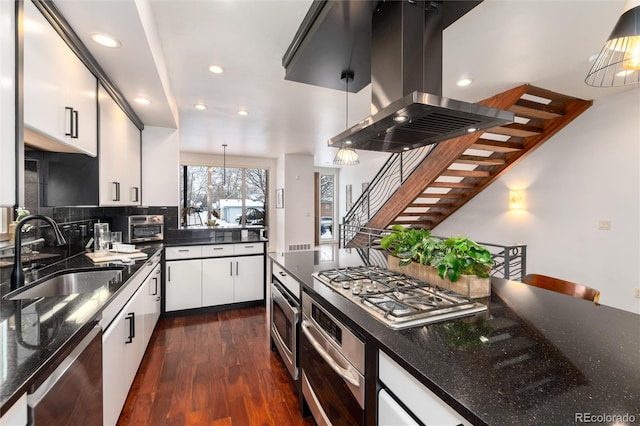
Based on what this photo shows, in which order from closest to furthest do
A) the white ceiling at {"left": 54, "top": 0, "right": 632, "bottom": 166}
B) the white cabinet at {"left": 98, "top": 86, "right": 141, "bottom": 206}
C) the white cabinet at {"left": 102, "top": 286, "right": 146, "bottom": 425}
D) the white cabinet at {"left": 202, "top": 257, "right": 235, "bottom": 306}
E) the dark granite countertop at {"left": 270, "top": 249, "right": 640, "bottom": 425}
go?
1. the dark granite countertop at {"left": 270, "top": 249, "right": 640, "bottom": 425}
2. the white cabinet at {"left": 102, "top": 286, "right": 146, "bottom": 425}
3. the white ceiling at {"left": 54, "top": 0, "right": 632, "bottom": 166}
4. the white cabinet at {"left": 98, "top": 86, "right": 141, "bottom": 206}
5. the white cabinet at {"left": 202, "top": 257, "right": 235, "bottom": 306}

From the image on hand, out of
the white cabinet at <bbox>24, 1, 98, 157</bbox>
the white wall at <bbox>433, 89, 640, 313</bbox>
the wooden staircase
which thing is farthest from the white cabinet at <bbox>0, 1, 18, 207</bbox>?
the white wall at <bbox>433, 89, 640, 313</bbox>

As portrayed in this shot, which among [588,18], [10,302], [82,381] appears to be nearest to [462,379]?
[82,381]

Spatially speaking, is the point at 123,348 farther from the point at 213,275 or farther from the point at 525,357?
the point at 525,357

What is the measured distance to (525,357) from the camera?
84 centimetres

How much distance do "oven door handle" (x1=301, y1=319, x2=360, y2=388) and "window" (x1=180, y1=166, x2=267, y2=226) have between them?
601cm

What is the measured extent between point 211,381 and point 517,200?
460cm

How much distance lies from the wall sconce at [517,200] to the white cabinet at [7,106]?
523 centimetres

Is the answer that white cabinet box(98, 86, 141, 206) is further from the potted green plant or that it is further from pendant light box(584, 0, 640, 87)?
pendant light box(584, 0, 640, 87)

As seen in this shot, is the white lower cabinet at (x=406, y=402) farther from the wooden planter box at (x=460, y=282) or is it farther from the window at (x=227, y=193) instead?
the window at (x=227, y=193)

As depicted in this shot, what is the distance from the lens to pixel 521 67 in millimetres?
2572

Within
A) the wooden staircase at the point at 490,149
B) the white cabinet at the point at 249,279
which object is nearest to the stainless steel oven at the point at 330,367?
the white cabinet at the point at 249,279

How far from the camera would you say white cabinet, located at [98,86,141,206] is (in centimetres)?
223

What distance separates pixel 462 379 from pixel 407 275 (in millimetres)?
1031

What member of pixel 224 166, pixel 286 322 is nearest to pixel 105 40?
pixel 286 322
